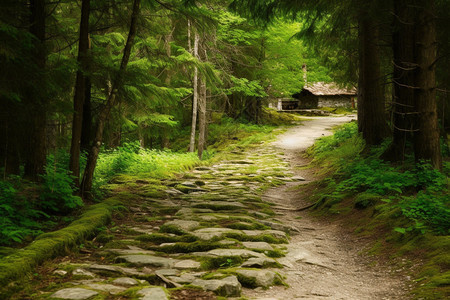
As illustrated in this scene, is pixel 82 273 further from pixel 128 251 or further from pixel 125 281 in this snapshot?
pixel 128 251

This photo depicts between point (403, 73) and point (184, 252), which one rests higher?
point (403, 73)

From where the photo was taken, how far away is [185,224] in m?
6.12

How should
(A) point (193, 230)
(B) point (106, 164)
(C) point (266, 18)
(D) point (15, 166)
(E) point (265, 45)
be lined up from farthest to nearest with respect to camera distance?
(E) point (265, 45) → (B) point (106, 164) → (C) point (266, 18) → (D) point (15, 166) → (A) point (193, 230)

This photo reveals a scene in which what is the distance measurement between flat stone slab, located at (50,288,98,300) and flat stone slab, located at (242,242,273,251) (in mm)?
2414

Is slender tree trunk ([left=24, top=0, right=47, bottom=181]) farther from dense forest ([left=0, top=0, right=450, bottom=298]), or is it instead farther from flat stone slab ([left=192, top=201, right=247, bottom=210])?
flat stone slab ([left=192, top=201, right=247, bottom=210])

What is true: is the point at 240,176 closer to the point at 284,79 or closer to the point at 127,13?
the point at 127,13

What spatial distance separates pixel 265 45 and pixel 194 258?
20.4m

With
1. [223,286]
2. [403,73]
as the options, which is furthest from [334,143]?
[223,286]

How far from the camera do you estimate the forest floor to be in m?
3.59

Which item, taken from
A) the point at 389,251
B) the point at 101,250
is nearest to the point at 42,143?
the point at 101,250

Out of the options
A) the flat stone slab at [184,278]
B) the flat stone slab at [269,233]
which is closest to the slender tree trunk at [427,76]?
the flat stone slab at [269,233]

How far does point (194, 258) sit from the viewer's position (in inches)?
179

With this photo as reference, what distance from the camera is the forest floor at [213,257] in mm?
3588

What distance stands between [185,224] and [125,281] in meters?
2.53
